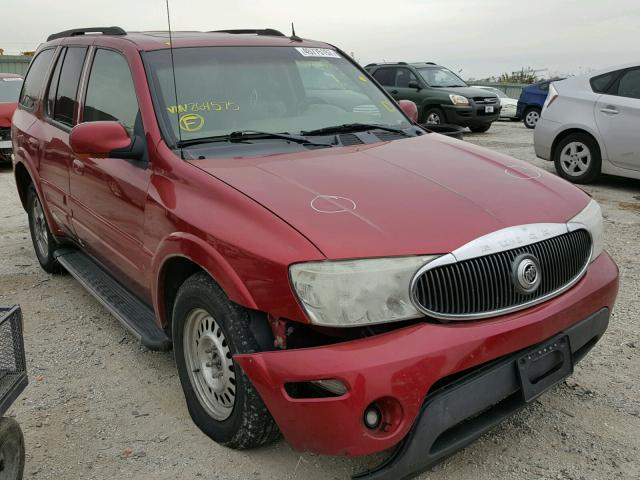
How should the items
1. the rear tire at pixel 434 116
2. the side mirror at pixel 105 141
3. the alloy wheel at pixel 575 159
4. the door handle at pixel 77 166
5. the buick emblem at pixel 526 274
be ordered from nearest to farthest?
1. the buick emblem at pixel 526 274
2. the side mirror at pixel 105 141
3. the door handle at pixel 77 166
4. the alloy wheel at pixel 575 159
5. the rear tire at pixel 434 116

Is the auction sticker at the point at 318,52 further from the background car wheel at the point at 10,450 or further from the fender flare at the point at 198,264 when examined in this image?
the background car wheel at the point at 10,450

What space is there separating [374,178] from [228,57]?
52.2 inches

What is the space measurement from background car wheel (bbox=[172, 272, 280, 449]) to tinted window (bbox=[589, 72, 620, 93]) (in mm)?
6953

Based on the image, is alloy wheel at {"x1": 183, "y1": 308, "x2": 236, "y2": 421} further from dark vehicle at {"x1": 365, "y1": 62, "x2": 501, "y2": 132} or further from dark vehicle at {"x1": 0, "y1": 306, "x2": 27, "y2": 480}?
dark vehicle at {"x1": 365, "y1": 62, "x2": 501, "y2": 132}

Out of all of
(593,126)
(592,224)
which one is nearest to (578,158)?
(593,126)

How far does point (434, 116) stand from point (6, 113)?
357 inches

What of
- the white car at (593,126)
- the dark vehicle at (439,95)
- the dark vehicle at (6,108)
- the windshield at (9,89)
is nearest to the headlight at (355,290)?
the white car at (593,126)

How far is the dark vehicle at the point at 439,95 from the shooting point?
14594 millimetres

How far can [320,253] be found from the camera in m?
2.21

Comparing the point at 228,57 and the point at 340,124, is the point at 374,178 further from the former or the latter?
the point at 228,57

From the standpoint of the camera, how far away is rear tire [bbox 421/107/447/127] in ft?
48.3

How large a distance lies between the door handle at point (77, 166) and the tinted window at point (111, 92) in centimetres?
28

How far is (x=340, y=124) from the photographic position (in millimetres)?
3594

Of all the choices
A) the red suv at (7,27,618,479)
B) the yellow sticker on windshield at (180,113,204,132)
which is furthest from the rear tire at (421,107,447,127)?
the yellow sticker on windshield at (180,113,204,132)
